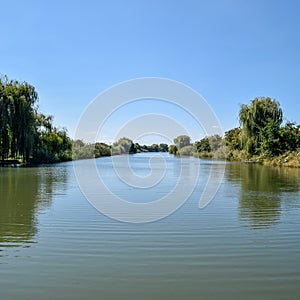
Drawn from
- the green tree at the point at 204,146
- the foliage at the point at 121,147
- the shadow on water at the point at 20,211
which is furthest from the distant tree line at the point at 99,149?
the shadow on water at the point at 20,211

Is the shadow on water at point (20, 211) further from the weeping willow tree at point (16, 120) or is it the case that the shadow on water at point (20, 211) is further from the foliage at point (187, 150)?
the foliage at point (187, 150)

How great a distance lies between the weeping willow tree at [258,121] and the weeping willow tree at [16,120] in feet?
60.7

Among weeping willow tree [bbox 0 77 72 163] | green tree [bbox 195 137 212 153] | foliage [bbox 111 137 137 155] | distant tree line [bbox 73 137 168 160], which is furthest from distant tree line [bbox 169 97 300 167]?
foliage [bbox 111 137 137 155]

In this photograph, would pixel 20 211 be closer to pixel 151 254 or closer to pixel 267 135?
pixel 151 254

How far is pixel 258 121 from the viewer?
3375 cm

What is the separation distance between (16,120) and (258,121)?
67.1 ft

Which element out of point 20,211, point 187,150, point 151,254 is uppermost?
point 187,150

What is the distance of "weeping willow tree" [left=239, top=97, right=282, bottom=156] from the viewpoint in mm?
32891

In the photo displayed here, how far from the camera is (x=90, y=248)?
5176 mm

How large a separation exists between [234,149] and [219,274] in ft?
135

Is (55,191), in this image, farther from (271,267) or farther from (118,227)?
(271,267)

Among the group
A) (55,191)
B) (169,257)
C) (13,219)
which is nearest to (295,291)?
(169,257)

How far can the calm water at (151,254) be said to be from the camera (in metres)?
3.70

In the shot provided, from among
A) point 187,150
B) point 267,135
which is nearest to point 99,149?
point 187,150
